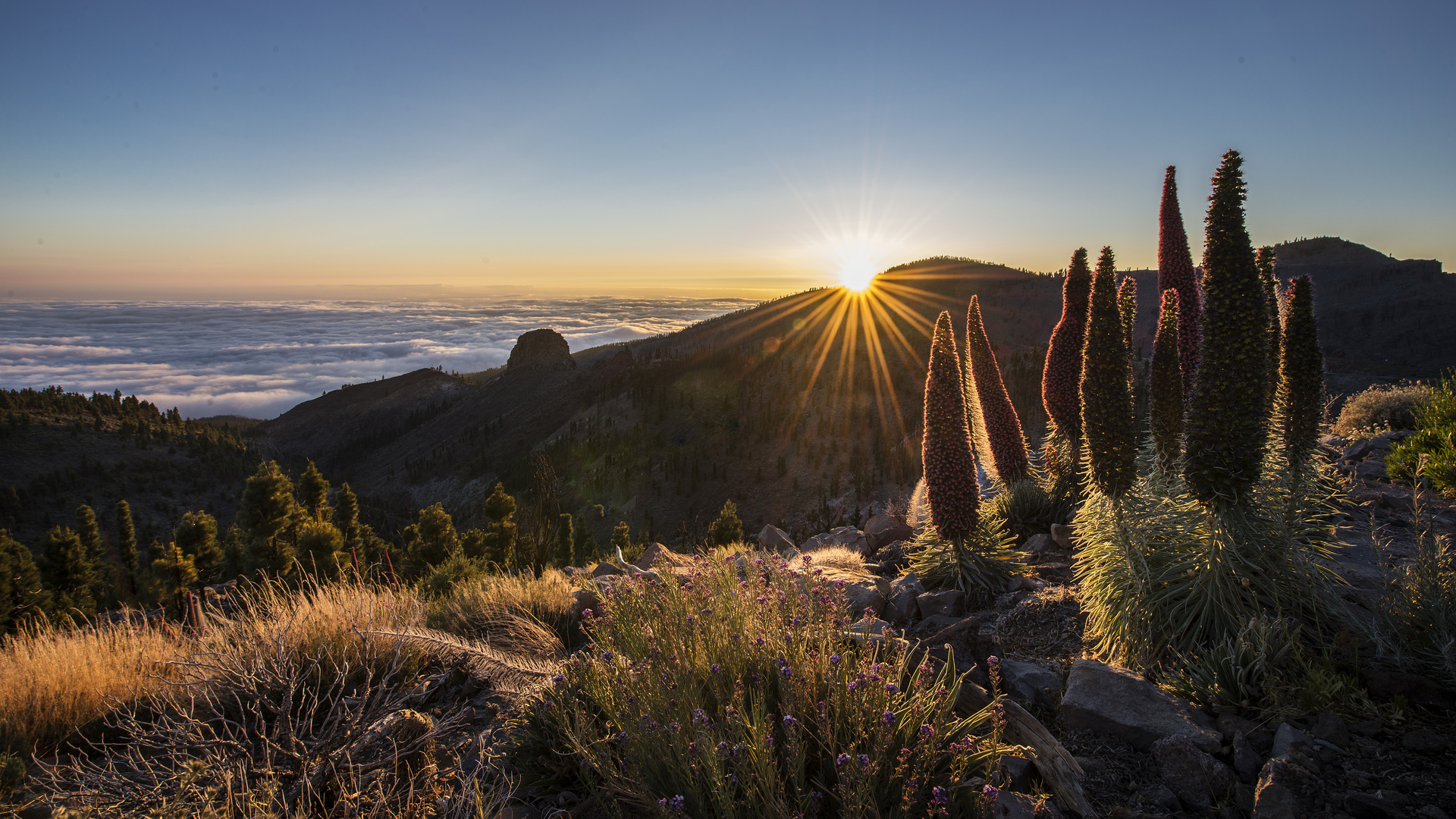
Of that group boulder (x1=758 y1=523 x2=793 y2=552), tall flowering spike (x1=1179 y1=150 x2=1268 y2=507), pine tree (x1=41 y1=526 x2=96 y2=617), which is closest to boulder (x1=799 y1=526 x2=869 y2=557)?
boulder (x1=758 y1=523 x2=793 y2=552)

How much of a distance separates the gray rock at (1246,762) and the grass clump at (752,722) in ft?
3.58

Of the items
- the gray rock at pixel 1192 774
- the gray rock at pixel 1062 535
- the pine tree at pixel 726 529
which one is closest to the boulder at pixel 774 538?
the pine tree at pixel 726 529

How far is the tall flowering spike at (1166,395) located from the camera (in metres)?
4.61

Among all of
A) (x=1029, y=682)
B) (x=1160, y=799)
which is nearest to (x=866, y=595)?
(x=1029, y=682)

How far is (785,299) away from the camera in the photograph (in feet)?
307

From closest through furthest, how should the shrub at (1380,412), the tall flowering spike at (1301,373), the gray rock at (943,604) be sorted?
the tall flowering spike at (1301,373) < the gray rock at (943,604) < the shrub at (1380,412)

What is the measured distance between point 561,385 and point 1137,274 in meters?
87.2

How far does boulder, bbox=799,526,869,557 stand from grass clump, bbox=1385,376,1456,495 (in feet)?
20.2

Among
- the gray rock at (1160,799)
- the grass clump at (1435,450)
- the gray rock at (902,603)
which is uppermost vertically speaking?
the grass clump at (1435,450)

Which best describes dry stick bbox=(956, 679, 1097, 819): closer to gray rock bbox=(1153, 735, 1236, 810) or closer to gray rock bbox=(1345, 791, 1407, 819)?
gray rock bbox=(1153, 735, 1236, 810)

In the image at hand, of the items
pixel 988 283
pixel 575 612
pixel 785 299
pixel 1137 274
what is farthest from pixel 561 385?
pixel 575 612

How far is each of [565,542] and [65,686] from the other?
18.1 metres

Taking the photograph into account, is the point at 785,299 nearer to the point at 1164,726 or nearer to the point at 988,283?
the point at 988,283

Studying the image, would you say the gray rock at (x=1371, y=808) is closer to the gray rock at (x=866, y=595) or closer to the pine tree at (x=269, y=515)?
the gray rock at (x=866, y=595)
